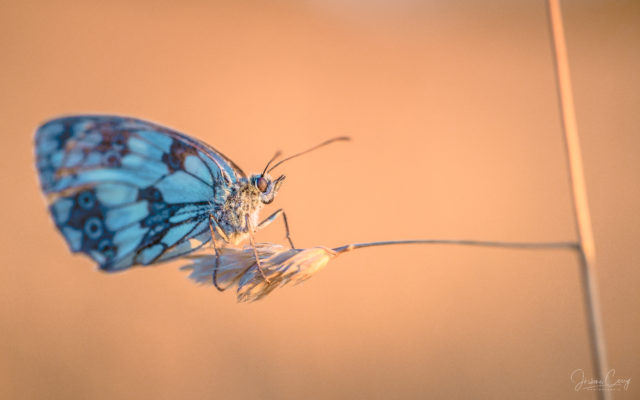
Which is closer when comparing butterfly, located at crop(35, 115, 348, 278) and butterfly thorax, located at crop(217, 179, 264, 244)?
butterfly, located at crop(35, 115, 348, 278)

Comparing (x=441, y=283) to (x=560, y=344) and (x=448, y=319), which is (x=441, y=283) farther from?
(x=560, y=344)

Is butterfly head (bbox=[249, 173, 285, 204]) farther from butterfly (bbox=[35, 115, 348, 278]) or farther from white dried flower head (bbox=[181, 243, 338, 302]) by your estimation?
white dried flower head (bbox=[181, 243, 338, 302])

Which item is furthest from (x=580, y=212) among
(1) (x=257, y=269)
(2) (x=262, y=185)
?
(2) (x=262, y=185)

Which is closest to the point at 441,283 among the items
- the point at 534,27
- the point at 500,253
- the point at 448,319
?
the point at 448,319

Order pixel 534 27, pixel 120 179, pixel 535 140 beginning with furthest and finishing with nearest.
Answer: pixel 534 27 < pixel 535 140 < pixel 120 179

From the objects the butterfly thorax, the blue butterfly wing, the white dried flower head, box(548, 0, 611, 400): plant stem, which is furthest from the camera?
the butterfly thorax

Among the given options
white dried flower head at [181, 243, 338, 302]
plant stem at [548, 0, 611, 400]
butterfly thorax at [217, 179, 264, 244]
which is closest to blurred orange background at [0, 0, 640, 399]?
butterfly thorax at [217, 179, 264, 244]

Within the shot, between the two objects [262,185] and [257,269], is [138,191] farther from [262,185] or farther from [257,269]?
[257,269]
